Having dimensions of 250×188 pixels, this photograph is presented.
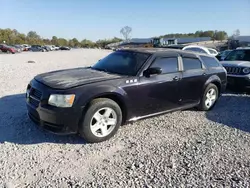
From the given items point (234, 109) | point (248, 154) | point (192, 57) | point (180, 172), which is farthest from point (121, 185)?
point (234, 109)

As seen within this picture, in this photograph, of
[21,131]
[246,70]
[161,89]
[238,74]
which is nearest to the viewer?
[21,131]

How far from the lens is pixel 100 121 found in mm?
4094

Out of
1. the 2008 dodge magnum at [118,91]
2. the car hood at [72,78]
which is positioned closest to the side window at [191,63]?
the 2008 dodge magnum at [118,91]

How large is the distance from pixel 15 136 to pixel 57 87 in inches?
48.3

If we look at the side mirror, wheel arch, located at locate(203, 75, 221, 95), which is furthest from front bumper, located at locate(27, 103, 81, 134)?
wheel arch, located at locate(203, 75, 221, 95)

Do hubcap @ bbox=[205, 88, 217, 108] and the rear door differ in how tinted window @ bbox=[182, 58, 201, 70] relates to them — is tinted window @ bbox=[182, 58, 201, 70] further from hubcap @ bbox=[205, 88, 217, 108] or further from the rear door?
hubcap @ bbox=[205, 88, 217, 108]

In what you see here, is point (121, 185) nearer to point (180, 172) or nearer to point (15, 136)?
point (180, 172)

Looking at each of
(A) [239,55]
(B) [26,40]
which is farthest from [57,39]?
(A) [239,55]

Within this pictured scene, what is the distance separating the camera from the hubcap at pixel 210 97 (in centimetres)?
597

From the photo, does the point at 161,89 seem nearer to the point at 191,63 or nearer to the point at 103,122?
the point at 191,63

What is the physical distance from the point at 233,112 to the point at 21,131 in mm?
4838

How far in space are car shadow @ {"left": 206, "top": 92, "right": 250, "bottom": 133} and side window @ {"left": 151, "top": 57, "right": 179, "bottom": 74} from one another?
1.48m

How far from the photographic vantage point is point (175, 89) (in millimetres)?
5055

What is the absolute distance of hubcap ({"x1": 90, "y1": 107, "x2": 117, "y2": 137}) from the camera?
13.2ft
